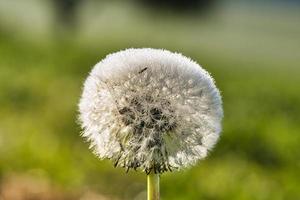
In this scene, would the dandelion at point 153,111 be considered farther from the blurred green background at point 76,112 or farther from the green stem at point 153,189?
the blurred green background at point 76,112

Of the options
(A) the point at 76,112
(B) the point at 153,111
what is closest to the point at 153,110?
(B) the point at 153,111

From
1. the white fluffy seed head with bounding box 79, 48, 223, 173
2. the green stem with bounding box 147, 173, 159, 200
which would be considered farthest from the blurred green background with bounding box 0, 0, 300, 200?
the green stem with bounding box 147, 173, 159, 200

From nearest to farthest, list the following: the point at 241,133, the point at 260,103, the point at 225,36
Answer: the point at 241,133 < the point at 260,103 < the point at 225,36

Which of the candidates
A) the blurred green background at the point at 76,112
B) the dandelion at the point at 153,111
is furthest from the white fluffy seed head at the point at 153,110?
the blurred green background at the point at 76,112

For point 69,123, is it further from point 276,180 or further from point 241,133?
point 276,180

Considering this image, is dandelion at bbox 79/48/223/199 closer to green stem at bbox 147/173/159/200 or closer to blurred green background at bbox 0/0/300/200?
green stem at bbox 147/173/159/200

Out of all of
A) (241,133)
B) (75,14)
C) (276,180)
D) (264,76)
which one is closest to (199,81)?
(276,180)
